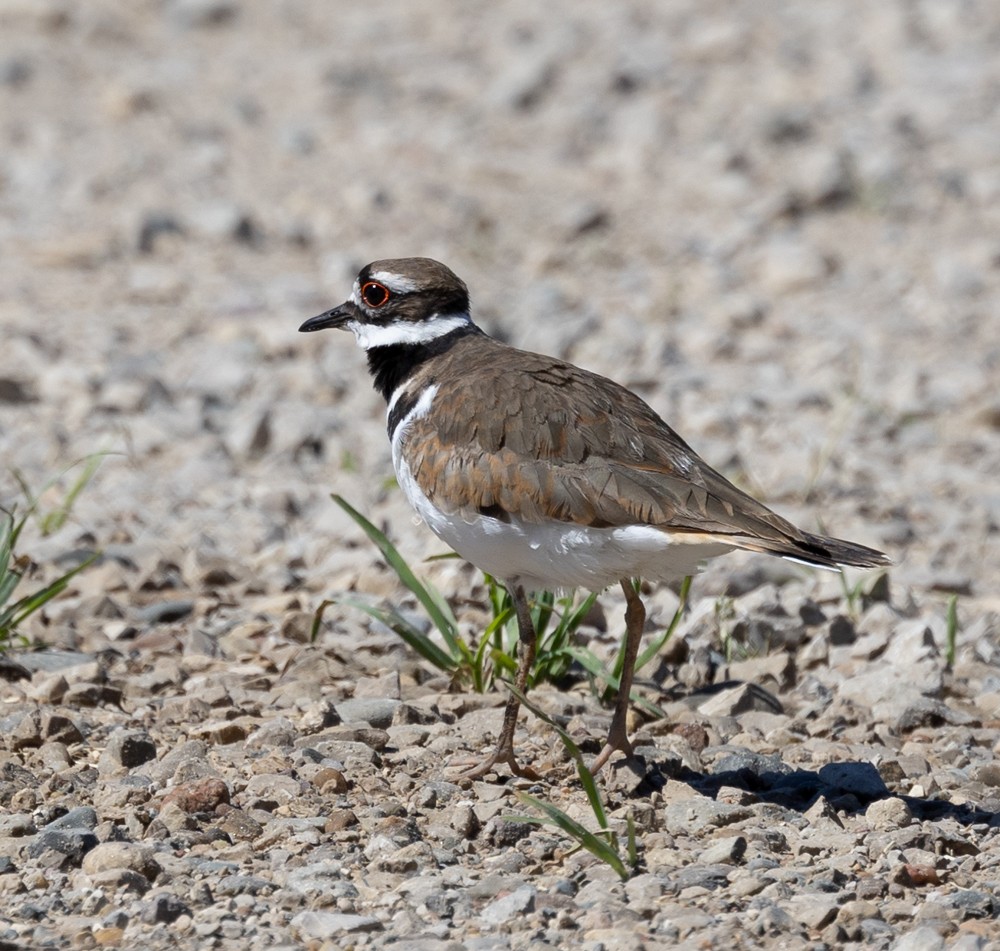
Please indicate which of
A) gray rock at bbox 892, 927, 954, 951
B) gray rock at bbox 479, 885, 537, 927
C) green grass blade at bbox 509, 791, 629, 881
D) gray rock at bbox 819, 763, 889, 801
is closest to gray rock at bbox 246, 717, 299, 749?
green grass blade at bbox 509, 791, 629, 881

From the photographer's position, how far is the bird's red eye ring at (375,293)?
5.63 metres

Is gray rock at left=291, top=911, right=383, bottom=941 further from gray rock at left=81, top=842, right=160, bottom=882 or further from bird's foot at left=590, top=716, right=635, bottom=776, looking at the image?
bird's foot at left=590, top=716, right=635, bottom=776

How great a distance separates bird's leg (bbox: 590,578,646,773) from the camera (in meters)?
Answer: 4.88

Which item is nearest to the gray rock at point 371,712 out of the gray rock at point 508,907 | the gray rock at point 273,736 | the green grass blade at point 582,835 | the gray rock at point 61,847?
the gray rock at point 273,736

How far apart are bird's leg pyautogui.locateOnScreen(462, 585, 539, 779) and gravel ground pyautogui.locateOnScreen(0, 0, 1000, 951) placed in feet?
0.41

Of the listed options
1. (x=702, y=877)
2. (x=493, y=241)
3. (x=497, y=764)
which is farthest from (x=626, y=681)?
(x=493, y=241)

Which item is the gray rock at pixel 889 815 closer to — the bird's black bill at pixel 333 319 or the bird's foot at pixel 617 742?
the bird's foot at pixel 617 742

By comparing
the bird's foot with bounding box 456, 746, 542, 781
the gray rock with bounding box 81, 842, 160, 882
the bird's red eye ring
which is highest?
the bird's red eye ring

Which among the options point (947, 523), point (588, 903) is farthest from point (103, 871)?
point (947, 523)

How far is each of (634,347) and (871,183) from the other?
3146 millimetres

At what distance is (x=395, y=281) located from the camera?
5.61 m

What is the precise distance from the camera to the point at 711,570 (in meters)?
6.81

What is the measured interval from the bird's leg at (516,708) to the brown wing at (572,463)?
16.0 inches

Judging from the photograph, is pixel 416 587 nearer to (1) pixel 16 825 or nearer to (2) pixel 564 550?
(2) pixel 564 550
